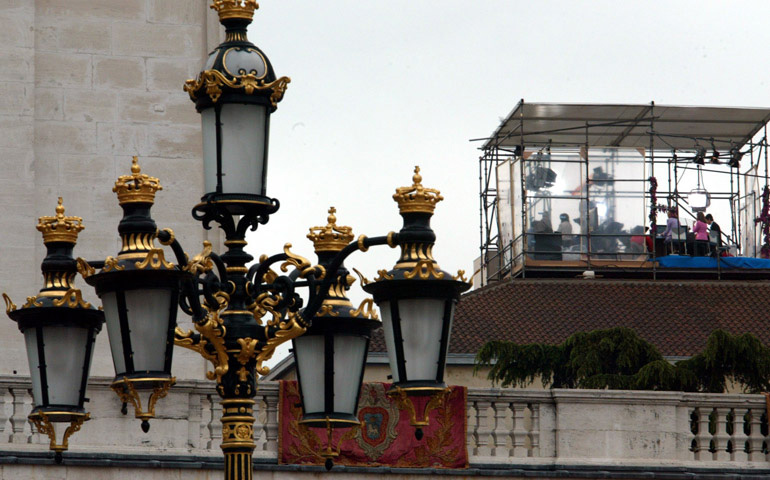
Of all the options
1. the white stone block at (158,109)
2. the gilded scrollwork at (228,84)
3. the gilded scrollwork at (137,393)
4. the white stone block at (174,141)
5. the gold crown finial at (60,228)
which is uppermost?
the white stone block at (158,109)

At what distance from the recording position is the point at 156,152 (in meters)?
20.0

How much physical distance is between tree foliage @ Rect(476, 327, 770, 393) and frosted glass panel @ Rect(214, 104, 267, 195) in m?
16.0

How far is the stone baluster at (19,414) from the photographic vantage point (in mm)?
15508

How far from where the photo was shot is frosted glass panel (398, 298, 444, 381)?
876 centimetres

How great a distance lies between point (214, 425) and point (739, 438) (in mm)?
5542

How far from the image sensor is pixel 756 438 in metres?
17.3

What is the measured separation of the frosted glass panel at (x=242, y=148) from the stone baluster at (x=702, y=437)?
9.20 metres

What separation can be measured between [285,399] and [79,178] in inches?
204

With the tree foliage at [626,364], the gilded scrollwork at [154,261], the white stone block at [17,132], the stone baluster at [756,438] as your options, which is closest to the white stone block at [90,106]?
the white stone block at [17,132]

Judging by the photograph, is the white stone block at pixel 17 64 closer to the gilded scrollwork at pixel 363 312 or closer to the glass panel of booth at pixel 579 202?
the gilded scrollwork at pixel 363 312

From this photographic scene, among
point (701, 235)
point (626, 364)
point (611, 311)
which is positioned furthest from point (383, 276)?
point (701, 235)

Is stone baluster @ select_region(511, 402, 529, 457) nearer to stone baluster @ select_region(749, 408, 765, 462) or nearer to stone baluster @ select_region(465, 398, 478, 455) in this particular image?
stone baluster @ select_region(465, 398, 478, 455)

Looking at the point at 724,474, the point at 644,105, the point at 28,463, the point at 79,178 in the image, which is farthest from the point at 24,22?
the point at 644,105

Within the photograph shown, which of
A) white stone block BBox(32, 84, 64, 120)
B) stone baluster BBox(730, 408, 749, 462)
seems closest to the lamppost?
stone baluster BBox(730, 408, 749, 462)
